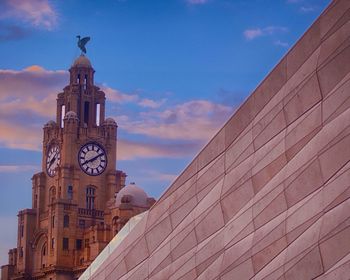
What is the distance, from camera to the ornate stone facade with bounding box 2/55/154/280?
345 ft

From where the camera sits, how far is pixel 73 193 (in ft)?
366

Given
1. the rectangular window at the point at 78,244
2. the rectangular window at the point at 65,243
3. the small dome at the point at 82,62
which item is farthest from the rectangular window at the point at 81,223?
the small dome at the point at 82,62

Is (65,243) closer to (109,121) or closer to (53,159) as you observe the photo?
(53,159)

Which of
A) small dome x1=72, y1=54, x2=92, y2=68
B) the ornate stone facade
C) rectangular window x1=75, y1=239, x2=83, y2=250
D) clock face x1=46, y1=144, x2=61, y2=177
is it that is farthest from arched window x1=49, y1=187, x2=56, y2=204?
small dome x1=72, y1=54, x2=92, y2=68

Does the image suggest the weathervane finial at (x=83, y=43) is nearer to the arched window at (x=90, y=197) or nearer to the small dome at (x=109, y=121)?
the small dome at (x=109, y=121)

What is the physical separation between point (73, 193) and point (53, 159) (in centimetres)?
769

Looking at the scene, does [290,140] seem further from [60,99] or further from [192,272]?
[60,99]

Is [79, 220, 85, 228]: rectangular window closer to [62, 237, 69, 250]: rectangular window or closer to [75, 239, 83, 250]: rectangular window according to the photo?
[75, 239, 83, 250]: rectangular window

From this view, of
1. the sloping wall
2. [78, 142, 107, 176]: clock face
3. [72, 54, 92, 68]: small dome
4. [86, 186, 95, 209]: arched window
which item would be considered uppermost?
[72, 54, 92, 68]: small dome

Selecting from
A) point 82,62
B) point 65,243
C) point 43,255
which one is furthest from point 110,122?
point 43,255

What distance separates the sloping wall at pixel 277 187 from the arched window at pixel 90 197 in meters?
79.0

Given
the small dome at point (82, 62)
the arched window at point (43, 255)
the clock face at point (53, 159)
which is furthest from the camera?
the small dome at point (82, 62)

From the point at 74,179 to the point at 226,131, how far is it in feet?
270

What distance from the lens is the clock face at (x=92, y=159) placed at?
376 ft
